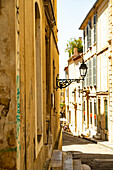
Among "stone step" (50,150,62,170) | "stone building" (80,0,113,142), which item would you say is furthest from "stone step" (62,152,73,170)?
"stone building" (80,0,113,142)

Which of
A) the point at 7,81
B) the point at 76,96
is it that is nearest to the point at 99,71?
the point at 76,96

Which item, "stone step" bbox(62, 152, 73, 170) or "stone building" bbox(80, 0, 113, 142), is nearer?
"stone step" bbox(62, 152, 73, 170)

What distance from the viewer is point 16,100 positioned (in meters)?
2.92

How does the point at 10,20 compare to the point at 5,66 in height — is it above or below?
above

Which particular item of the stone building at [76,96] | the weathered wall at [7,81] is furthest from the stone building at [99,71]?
the weathered wall at [7,81]

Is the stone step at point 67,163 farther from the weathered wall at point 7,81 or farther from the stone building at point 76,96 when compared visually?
the stone building at point 76,96

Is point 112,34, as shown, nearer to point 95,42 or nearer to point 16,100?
point 95,42

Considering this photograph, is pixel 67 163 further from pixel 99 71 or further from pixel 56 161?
pixel 99 71

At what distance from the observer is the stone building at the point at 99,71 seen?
20203mm

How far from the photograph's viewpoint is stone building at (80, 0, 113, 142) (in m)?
20.2

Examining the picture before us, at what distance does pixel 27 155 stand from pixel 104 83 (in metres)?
18.3

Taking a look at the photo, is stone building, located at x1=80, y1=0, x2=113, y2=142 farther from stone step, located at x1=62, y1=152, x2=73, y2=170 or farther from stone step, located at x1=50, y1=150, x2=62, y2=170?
stone step, located at x1=50, y1=150, x2=62, y2=170

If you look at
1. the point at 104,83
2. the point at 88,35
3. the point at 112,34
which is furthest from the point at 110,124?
the point at 88,35

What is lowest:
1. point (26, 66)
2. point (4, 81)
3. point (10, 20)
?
point (4, 81)
